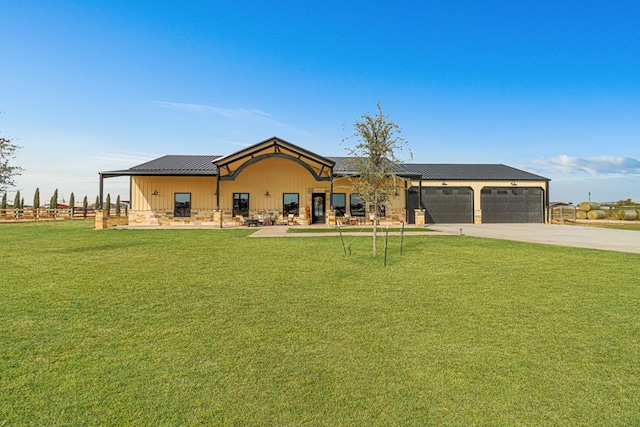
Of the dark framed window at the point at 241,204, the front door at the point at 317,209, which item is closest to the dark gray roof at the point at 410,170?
the front door at the point at 317,209

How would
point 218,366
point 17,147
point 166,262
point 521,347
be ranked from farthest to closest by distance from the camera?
point 17,147 < point 166,262 < point 521,347 < point 218,366

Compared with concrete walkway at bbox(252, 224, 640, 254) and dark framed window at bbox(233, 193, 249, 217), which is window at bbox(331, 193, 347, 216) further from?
concrete walkway at bbox(252, 224, 640, 254)

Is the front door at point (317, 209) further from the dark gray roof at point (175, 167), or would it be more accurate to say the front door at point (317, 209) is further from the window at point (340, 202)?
the dark gray roof at point (175, 167)

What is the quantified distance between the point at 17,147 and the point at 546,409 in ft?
52.6

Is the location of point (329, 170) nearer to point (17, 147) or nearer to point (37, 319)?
point (17, 147)

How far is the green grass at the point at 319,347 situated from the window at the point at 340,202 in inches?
681

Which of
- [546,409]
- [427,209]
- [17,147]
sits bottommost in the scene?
[546,409]

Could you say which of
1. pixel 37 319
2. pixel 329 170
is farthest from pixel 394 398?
pixel 329 170

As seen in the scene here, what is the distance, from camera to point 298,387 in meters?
2.99

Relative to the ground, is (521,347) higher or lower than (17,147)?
lower

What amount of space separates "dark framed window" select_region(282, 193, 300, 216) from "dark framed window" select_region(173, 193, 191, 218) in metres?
6.47

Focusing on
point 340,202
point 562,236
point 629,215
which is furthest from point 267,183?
point 629,215

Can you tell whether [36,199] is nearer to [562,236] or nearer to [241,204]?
[241,204]

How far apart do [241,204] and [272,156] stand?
4652 millimetres
